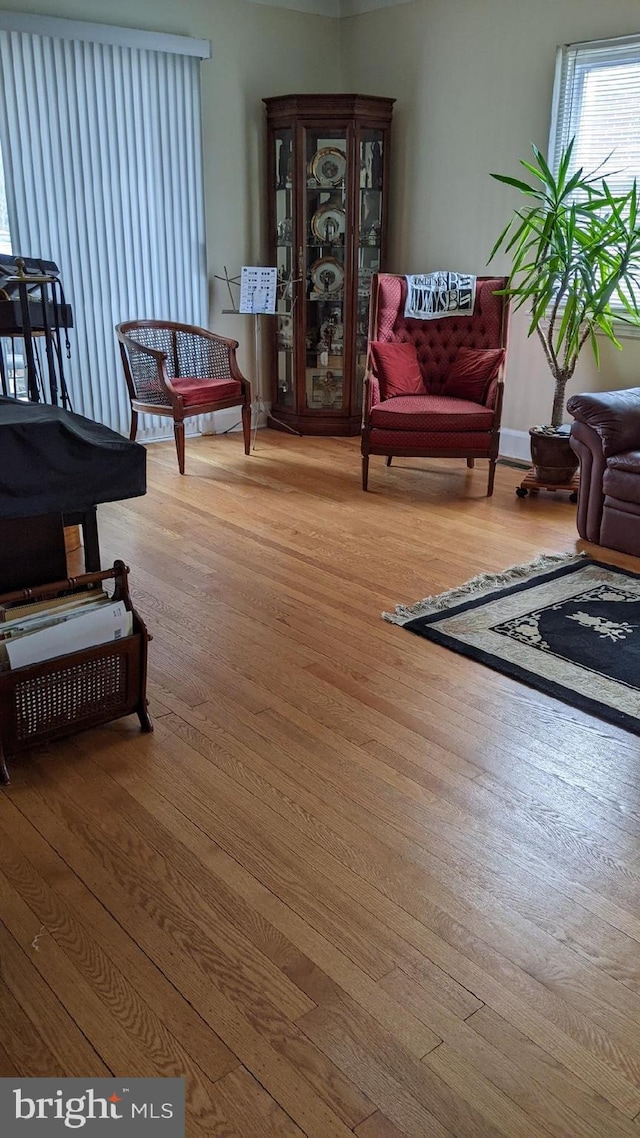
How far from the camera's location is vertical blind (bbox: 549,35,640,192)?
181 inches

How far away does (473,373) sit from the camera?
4.98m

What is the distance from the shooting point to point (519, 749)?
8.18ft

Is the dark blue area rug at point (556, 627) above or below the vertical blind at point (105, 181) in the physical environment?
below

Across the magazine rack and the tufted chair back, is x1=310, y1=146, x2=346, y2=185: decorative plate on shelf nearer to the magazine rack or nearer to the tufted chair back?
the tufted chair back

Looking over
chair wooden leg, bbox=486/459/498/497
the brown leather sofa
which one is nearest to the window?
chair wooden leg, bbox=486/459/498/497

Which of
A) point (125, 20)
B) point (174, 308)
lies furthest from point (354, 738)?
point (125, 20)

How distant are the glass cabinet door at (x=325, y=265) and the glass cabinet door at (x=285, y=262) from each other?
12 cm

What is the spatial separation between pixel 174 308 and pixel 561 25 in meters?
2.71

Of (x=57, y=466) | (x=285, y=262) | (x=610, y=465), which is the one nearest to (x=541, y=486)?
(x=610, y=465)

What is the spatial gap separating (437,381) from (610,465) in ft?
5.05

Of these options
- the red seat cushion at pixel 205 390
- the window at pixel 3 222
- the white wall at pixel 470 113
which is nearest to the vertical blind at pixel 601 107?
the white wall at pixel 470 113

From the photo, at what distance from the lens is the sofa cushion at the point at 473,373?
494 cm

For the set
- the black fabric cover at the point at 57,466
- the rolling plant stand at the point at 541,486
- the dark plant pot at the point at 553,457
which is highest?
the black fabric cover at the point at 57,466

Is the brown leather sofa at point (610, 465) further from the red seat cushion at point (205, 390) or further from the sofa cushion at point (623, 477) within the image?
the red seat cushion at point (205, 390)
